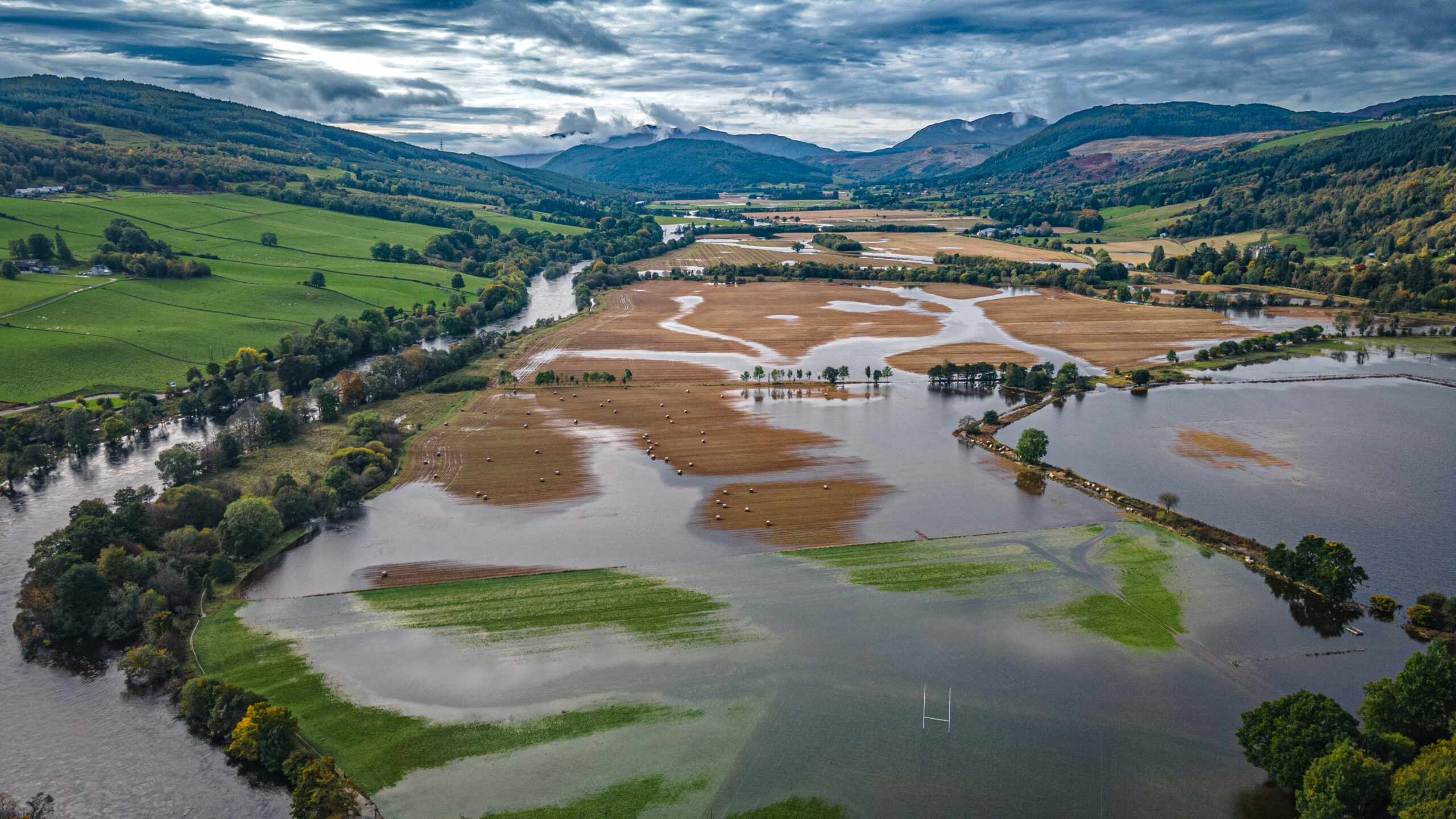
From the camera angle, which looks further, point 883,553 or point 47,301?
point 47,301

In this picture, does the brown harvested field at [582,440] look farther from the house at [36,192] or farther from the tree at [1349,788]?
the house at [36,192]

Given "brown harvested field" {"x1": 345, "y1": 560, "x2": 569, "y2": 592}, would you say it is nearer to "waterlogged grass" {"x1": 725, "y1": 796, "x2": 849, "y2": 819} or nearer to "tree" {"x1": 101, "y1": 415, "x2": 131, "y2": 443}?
"waterlogged grass" {"x1": 725, "y1": 796, "x2": 849, "y2": 819}

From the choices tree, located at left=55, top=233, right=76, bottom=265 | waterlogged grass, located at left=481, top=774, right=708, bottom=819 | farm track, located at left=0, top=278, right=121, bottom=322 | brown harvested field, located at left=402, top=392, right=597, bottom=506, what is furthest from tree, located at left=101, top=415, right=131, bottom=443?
waterlogged grass, located at left=481, top=774, right=708, bottom=819

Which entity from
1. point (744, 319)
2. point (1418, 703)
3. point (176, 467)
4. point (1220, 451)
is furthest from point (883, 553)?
point (744, 319)

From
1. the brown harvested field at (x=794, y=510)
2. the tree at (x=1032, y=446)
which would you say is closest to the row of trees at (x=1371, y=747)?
the brown harvested field at (x=794, y=510)

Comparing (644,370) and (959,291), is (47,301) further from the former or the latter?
(959,291)

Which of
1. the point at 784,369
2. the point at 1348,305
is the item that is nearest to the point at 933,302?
the point at 784,369
